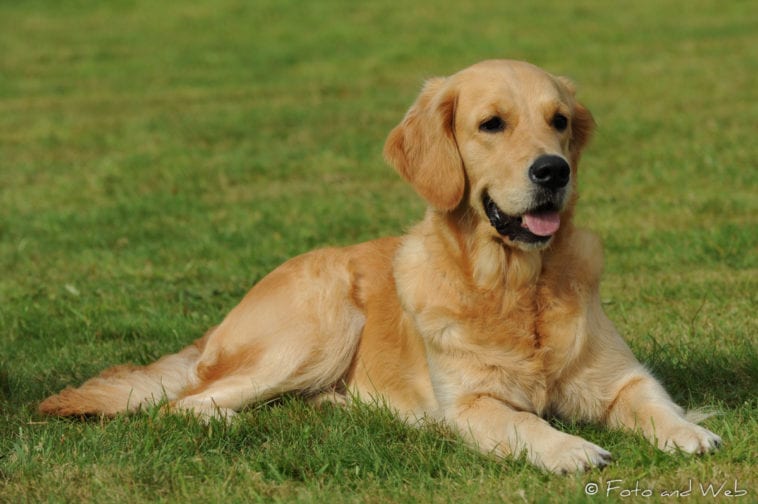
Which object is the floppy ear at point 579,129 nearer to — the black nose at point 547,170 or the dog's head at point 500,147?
the dog's head at point 500,147

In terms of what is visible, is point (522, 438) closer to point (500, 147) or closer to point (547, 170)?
point (547, 170)

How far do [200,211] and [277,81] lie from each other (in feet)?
24.5

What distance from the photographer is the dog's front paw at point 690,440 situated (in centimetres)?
416

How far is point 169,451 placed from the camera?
4.45 m

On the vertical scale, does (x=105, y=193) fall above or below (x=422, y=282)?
below

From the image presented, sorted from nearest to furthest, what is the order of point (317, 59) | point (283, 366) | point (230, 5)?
1. point (283, 366)
2. point (317, 59)
3. point (230, 5)

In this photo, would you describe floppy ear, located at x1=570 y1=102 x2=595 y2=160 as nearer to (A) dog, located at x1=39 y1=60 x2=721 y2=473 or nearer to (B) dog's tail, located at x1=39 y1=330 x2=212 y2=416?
(A) dog, located at x1=39 y1=60 x2=721 y2=473

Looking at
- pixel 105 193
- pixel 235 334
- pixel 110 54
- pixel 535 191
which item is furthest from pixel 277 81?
pixel 535 191

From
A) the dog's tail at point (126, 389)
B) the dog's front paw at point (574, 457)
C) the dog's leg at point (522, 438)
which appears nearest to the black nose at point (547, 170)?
the dog's leg at point (522, 438)

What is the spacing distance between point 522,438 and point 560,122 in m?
1.32

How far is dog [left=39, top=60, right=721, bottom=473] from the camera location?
14.9 feet

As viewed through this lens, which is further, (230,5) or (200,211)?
(230,5)

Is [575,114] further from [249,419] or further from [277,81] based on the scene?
[277,81]

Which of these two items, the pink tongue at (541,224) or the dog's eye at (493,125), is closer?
the pink tongue at (541,224)
